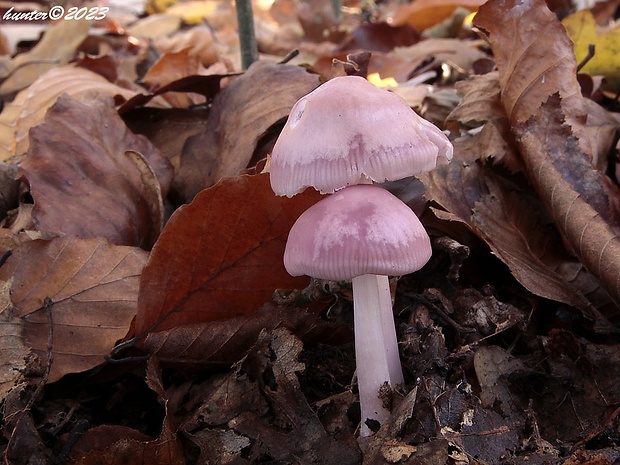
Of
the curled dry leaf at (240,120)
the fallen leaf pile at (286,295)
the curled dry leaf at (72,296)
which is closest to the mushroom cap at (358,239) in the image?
the fallen leaf pile at (286,295)

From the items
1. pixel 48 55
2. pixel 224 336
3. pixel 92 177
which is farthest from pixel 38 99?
pixel 48 55

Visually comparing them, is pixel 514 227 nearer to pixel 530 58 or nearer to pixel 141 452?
pixel 530 58

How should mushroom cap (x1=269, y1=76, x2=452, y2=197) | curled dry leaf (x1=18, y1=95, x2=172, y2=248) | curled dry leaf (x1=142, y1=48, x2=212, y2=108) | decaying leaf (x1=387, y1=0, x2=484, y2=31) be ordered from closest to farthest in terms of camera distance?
1. mushroom cap (x1=269, y1=76, x2=452, y2=197)
2. curled dry leaf (x1=18, y1=95, x2=172, y2=248)
3. curled dry leaf (x1=142, y1=48, x2=212, y2=108)
4. decaying leaf (x1=387, y1=0, x2=484, y2=31)

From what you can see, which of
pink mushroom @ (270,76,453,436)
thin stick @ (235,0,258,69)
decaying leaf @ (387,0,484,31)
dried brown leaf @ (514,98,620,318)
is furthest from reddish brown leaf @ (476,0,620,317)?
Answer: decaying leaf @ (387,0,484,31)

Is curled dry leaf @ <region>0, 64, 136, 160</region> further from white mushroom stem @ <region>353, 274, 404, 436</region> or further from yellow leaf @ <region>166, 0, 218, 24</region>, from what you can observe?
yellow leaf @ <region>166, 0, 218, 24</region>

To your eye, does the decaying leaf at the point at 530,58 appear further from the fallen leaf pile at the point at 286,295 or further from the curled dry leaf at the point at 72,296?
the curled dry leaf at the point at 72,296

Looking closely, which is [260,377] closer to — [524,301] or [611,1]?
[524,301]
